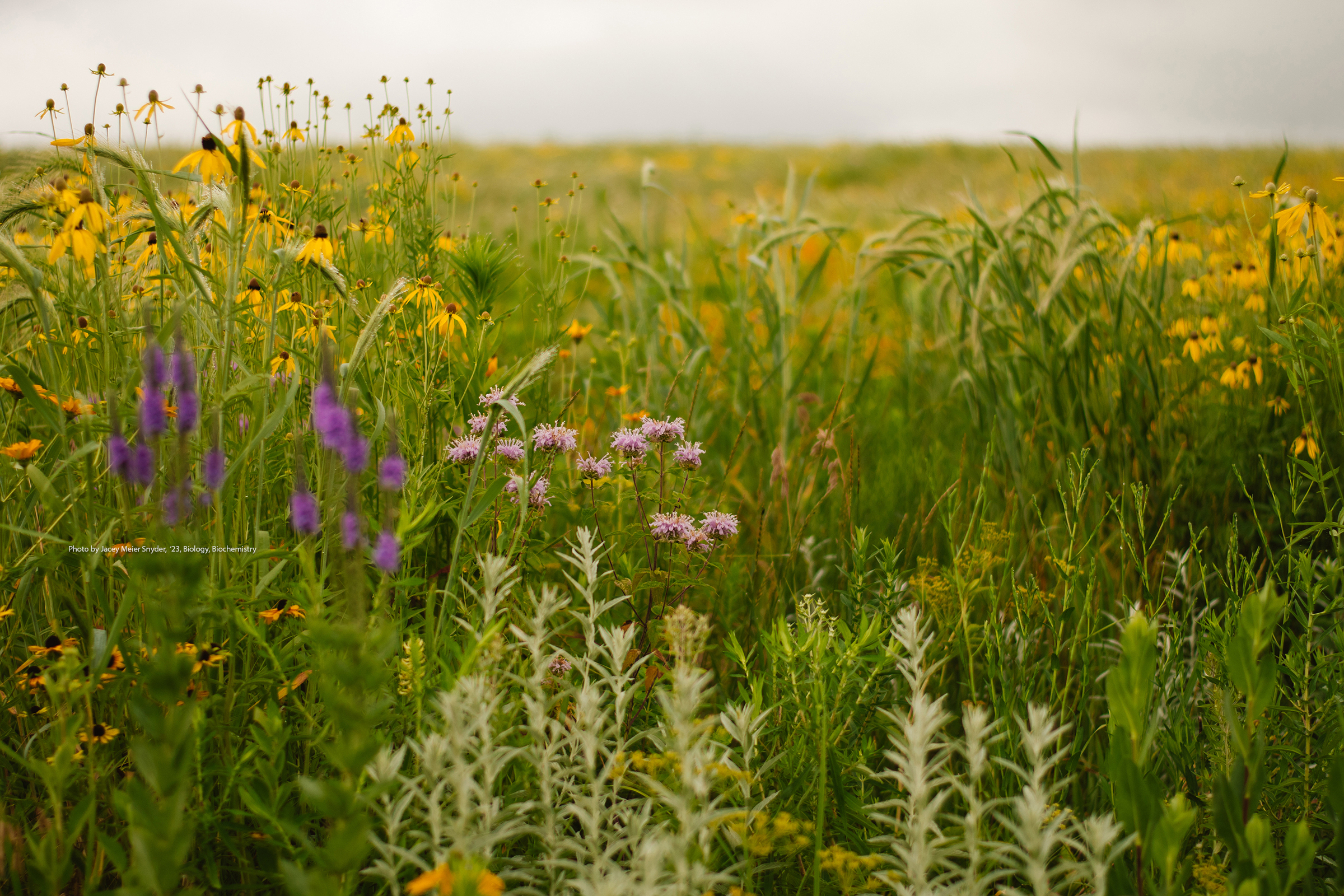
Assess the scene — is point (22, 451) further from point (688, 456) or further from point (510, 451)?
point (688, 456)

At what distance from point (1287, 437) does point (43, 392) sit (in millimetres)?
3183

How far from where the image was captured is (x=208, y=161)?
168 centimetres

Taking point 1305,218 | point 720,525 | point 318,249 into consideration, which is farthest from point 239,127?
point 1305,218

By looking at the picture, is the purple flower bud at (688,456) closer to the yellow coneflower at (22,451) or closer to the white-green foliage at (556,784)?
the white-green foliage at (556,784)

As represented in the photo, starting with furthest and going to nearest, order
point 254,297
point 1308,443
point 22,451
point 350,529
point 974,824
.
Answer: point 1308,443
point 254,297
point 22,451
point 974,824
point 350,529

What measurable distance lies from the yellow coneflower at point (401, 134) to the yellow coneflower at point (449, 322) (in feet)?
1.36

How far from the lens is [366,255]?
219 cm

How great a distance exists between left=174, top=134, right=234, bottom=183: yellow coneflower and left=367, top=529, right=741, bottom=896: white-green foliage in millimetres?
1032

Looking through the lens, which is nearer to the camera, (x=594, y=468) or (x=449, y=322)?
(x=594, y=468)

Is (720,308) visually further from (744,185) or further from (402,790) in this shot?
(744,185)

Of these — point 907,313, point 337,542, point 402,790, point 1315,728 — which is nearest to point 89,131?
point 337,542

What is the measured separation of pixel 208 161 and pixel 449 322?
58 centimetres

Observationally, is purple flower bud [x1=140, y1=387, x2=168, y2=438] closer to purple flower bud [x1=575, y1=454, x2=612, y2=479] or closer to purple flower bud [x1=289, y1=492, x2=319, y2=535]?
purple flower bud [x1=289, y1=492, x2=319, y2=535]

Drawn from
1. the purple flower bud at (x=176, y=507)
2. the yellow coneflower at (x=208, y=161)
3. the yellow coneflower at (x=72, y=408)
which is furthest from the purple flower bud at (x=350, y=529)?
the yellow coneflower at (x=208, y=161)
